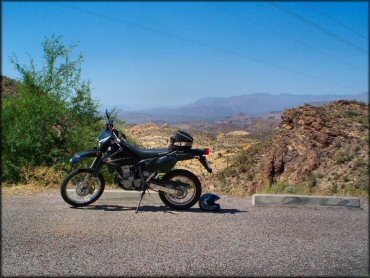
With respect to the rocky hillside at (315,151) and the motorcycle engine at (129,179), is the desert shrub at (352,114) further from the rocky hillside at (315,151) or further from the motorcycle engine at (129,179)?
the motorcycle engine at (129,179)

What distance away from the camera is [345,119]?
1859cm

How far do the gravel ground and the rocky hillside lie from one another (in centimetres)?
536

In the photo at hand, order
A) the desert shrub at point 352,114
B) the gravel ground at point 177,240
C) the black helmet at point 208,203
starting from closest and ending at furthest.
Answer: the gravel ground at point 177,240
the black helmet at point 208,203
the desert shrub at point 352,114

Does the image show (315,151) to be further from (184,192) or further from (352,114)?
(184,192)

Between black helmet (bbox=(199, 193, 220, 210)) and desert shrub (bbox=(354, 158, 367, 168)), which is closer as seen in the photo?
black helmet (bbox=(199, 193, 220, 210))

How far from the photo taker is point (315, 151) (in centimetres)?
1747

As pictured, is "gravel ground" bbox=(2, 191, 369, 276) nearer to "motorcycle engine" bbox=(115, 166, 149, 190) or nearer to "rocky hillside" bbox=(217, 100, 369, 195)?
"motorcycle engine" bbox=(115, 166, 149, 190)

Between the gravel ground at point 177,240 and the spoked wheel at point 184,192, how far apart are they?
0.20m

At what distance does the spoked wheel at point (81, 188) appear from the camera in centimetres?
805

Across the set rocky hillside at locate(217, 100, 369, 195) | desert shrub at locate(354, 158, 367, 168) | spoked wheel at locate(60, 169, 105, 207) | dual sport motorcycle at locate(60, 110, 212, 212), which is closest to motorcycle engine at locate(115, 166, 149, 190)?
dual sport motorcycle at locate(60, 110, 212, 212)

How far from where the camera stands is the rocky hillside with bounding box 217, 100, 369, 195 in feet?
46.0

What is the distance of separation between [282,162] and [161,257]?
50.0 ft

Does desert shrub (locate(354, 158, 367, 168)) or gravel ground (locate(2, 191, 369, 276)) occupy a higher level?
desert shrub (locate(354, 158, 367, 168))

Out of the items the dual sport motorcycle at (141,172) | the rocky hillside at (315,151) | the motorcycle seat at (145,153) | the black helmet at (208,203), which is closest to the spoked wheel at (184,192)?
the dual sport motorcycle at (141,172)
